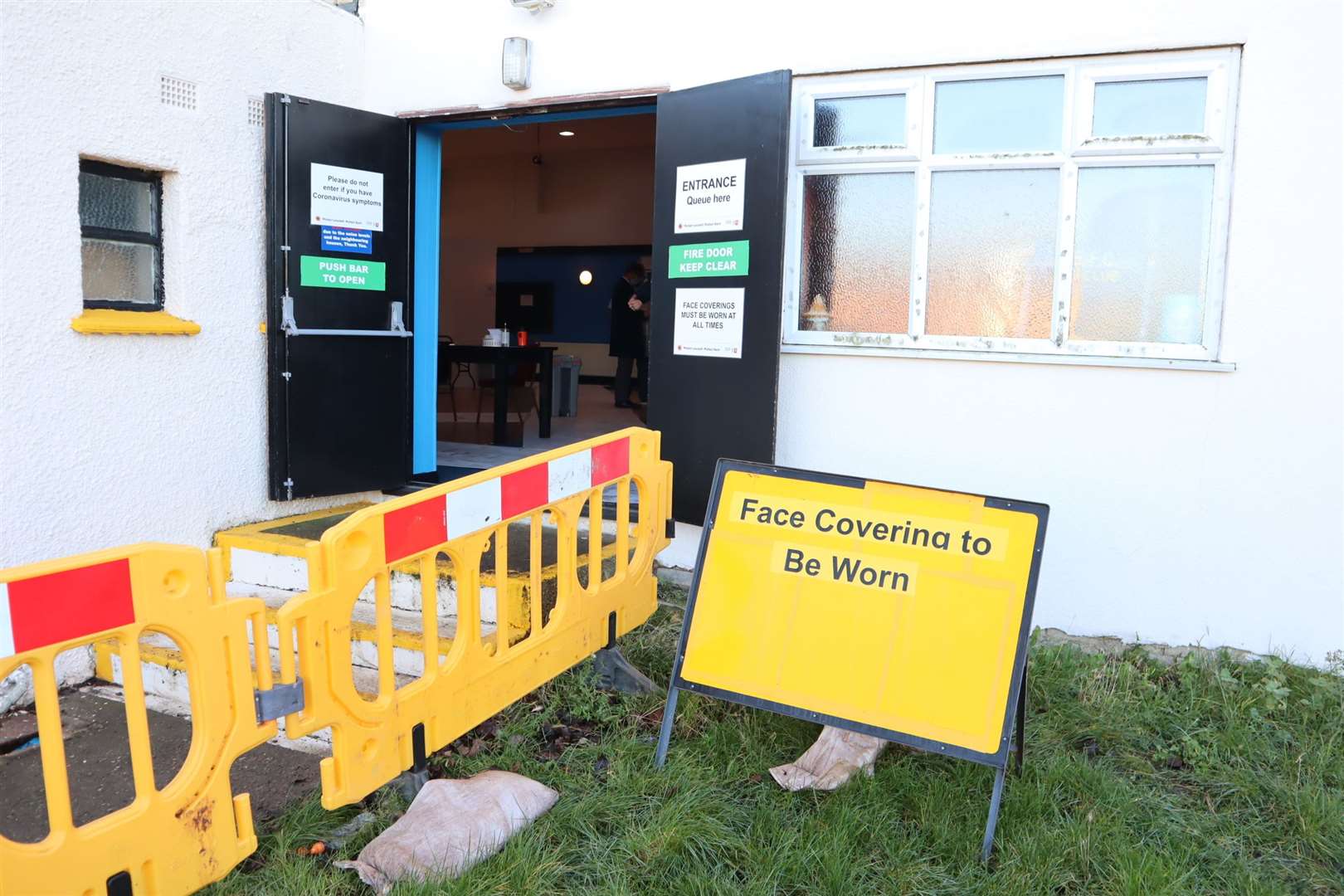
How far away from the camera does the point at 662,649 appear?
4.26m

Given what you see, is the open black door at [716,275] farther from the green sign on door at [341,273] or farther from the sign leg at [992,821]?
the sign leg at [992,821]

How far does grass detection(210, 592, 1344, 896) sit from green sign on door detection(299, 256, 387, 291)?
269cm

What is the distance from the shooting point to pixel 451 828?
9.04 feet

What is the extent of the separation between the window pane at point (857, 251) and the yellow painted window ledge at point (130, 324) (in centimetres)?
310

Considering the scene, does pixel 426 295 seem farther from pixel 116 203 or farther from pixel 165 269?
pixel 116 203

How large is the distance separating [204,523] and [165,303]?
1.11 meters

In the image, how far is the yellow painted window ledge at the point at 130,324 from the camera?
418 centimetres

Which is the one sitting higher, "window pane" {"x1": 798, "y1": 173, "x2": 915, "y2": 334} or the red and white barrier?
"window pane" {"x1": 798, "y1": 173, "x2": 915, "y2": 334}

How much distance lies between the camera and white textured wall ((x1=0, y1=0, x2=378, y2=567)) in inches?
155

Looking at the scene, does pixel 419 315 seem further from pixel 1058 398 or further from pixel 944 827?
pixel 944 827

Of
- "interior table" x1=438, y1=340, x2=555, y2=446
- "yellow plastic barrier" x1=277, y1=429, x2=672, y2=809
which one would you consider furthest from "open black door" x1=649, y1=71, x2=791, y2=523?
"interior table" x1=438, y1=340, x2=555, y2=446

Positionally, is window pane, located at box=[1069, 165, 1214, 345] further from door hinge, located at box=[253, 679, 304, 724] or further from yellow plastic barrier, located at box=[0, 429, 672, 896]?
door hinge, located at box=[253, 679, 304, 724]

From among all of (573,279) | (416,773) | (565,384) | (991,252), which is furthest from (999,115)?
(573,279)

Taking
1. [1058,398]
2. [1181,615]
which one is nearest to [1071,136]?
[1058,398]
